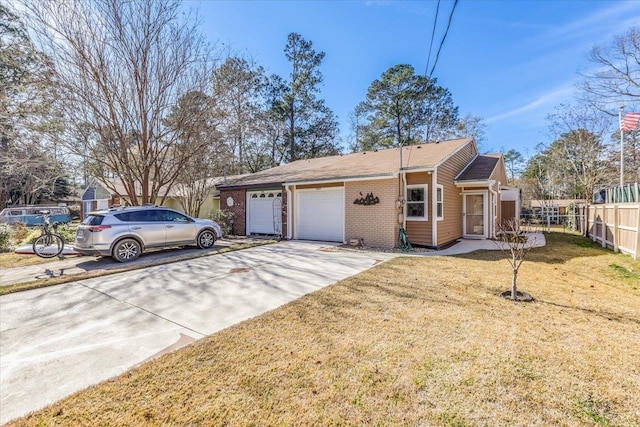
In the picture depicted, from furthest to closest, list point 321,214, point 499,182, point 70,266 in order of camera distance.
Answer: point 499,182 → point 321,214 → point 70,266

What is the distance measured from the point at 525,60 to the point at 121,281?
47.5 feet

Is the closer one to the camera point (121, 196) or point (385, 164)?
point (385, 164)

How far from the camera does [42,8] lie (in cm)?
895

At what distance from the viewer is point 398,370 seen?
280 centimetres

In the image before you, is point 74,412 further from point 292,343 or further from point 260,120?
point 260,120

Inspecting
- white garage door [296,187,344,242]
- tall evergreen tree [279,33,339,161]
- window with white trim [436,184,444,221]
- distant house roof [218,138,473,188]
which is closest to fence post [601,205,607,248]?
distant house roof [218,138,473,188]

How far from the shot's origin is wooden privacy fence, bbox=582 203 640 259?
8.38m

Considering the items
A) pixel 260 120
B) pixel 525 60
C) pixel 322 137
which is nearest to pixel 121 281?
pixel 525 60

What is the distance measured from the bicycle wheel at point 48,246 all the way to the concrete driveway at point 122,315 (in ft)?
13.5

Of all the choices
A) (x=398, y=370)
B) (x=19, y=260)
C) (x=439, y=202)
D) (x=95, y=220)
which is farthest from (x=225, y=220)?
(x=398, y=370)

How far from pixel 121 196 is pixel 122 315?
10.1m

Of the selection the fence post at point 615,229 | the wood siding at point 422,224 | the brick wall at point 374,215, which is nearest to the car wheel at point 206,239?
the brick wall at point 374,215

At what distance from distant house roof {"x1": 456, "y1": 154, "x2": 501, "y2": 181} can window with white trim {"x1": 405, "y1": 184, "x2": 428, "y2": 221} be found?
9.38 ft

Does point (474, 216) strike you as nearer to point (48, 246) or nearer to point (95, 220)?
point (95, 220)
